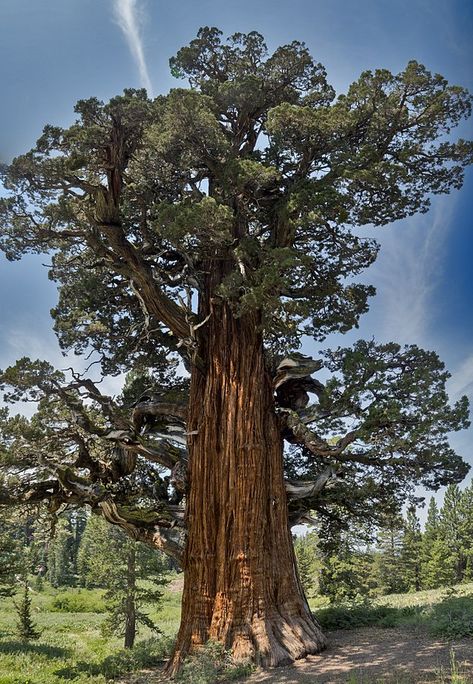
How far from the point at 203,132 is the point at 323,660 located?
869 centimetres

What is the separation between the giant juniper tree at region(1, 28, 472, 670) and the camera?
8492 mm

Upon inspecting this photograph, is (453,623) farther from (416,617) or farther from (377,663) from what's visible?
(416,617)

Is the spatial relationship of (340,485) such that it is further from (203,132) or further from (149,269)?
(203,132)

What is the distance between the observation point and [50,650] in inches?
538

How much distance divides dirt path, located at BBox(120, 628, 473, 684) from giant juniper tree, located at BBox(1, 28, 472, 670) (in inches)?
22.0

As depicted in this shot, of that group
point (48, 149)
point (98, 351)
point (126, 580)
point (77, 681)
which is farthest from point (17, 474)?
point (126, 580)

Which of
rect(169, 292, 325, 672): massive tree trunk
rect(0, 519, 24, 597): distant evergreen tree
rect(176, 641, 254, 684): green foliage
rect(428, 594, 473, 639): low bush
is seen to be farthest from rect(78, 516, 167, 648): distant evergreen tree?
rect(428, 594, 473, 639): low bush

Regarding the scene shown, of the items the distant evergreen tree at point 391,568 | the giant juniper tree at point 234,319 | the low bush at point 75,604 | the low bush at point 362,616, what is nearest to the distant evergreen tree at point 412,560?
the distant evergreen tree at point 391,568

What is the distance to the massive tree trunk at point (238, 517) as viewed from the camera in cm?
803

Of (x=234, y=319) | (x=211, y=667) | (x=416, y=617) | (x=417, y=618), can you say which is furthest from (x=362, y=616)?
(x=234, y=319)

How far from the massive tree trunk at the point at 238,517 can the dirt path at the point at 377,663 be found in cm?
49

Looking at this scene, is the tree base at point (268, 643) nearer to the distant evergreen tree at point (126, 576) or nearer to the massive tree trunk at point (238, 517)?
the massive tree trunk at point (238, 517)

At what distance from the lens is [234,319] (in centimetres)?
1022

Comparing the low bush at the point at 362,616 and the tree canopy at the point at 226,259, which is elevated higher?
the tree canopy at the point at 226,259
